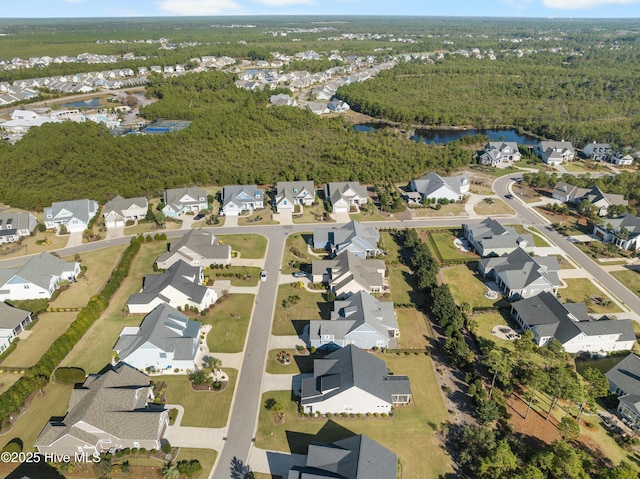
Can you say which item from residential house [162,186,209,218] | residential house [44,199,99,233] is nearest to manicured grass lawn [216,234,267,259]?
residential house [162,186,209,218]

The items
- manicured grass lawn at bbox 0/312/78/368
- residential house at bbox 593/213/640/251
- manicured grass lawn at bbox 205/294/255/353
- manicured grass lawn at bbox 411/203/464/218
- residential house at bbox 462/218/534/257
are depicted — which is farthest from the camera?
manicured grass lawn at bbox 411/203/464/218

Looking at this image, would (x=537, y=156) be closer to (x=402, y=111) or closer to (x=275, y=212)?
(x=402, y=111)

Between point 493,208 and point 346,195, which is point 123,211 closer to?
point 346,195

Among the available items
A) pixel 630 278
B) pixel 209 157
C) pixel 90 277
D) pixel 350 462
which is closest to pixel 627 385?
pixel 630 278

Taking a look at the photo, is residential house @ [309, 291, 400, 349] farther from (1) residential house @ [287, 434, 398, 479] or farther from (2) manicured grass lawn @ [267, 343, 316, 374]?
(1) residential house @ [287, 434, 398, 479]

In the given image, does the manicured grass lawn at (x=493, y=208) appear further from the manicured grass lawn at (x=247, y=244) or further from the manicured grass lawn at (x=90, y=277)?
the manicured grass lawn at (x=90, y=277)

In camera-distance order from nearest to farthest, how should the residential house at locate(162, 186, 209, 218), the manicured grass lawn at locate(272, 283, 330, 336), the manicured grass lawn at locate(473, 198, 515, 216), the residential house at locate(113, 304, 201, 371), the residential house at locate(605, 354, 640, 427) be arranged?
1. the residential house at locate(605, 354, 640, 427)
2. the residential house at locate(113, 304, 201, 371)
3. the manicured grass lawn at locate(272, 283, 330, 336)
4. the residential house at locate(162, 186, 209, 218)
5. the manicured grass lawn at locate(473, 198, 515, 216)
